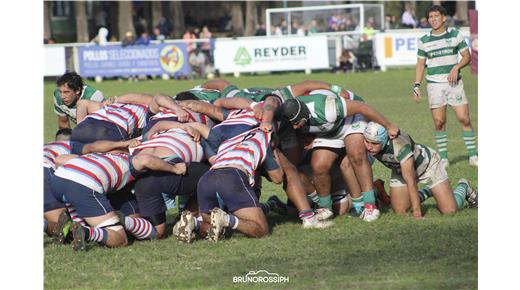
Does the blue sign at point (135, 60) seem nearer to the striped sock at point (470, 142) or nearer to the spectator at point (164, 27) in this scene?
the spectator at point (164, 27)

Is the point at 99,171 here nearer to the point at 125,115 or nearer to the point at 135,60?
the point at 125,115

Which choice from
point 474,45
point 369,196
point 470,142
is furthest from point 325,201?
point 474,45

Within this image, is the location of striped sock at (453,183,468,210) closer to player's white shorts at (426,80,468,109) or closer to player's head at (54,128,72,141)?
player's white shorts at (426,80,468,109)

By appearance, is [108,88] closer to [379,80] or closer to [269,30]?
[379,80]

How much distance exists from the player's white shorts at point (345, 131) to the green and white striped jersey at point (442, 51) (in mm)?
3625

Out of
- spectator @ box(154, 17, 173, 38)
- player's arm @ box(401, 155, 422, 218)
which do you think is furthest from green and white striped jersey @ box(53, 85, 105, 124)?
spectator @ box(154, 17, 173, 38)

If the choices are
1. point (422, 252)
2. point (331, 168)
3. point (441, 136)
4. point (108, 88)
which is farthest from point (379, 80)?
point (422, 252)

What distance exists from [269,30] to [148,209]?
27118 mm

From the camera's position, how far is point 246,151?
29.8 feet

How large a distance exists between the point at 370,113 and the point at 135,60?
22.9 m

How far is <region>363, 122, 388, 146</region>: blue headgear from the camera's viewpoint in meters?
9.41

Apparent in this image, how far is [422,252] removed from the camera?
8.20 meters

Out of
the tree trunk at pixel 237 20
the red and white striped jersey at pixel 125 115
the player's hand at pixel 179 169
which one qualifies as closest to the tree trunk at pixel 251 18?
the tree trunk at pixel 237 20

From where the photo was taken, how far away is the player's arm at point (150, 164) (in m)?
8.94
